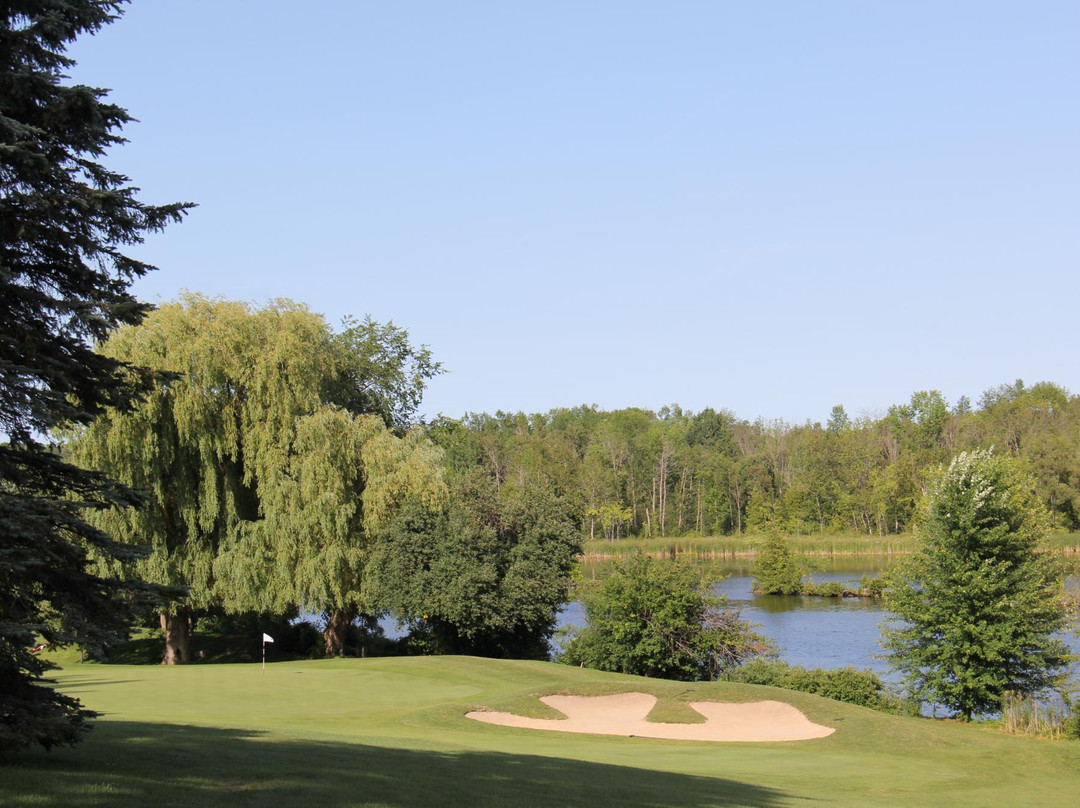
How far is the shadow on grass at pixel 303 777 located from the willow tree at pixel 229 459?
16507 millimetres

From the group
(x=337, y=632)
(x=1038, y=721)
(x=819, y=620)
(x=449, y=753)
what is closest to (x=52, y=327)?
(x=449, y=753)

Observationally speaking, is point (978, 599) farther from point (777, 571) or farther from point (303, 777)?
point (777, 571)

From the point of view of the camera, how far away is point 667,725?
21.7 m

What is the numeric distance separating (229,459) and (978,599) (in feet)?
74.7

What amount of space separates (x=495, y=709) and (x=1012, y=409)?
114 meters

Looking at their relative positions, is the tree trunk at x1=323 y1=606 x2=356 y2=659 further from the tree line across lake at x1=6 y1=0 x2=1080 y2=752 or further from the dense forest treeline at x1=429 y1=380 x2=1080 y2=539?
A: the dense forest treeline at x1=429 y1=380 x2=1080 y2=539

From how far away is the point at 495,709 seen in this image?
2141 cm

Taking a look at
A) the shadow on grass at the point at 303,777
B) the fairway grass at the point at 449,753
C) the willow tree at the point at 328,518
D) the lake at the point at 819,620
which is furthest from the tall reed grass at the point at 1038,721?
the willow tree at the point at 328,518

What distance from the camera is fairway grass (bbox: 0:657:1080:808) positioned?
34.3ft

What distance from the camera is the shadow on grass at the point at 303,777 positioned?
368 inches

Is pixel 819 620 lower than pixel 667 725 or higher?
lower

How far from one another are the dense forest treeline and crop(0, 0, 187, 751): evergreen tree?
8471cm

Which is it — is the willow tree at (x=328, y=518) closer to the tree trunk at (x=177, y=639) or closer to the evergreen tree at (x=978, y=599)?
the tree trunk at (x=177, y=639)

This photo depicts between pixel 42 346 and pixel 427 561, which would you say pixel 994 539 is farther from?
pixel 42 346
